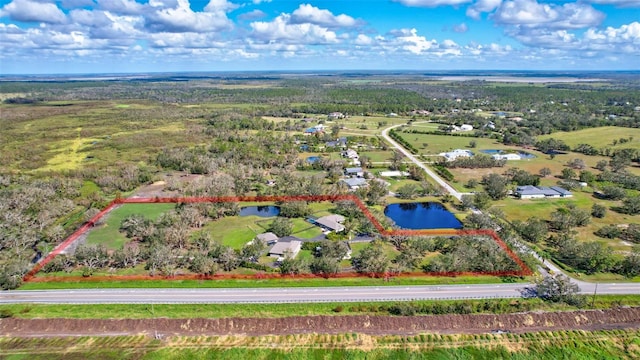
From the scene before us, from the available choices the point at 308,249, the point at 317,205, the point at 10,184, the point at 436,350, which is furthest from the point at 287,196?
the point at 10,184

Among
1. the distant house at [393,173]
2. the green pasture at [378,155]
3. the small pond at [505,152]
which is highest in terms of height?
the small pond at [505,152]

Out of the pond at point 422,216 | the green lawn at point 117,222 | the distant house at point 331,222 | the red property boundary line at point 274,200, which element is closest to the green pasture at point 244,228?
the distant house at point 331,222

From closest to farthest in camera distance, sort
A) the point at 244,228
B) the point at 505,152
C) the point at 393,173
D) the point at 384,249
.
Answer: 1. the point at 384,249
2. the point at 244,228
3. the point at 393,173
4. the point at 505,152

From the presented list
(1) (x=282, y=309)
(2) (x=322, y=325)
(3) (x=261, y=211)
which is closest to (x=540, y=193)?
(3) (x=261, y=211)

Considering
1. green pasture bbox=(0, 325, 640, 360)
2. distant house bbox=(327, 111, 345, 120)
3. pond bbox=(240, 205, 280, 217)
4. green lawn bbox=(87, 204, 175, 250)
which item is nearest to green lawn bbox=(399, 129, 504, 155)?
distant house bbox=(327, 111, 345, 120)

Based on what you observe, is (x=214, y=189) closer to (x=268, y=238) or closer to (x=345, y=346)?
(x=268, y=238)

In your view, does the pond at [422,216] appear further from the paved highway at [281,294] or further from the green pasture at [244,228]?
the paved highway at [281,294]

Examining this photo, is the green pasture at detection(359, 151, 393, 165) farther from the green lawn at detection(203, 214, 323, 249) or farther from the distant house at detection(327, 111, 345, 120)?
the distant house at detection(327, 111, 345, 120)
